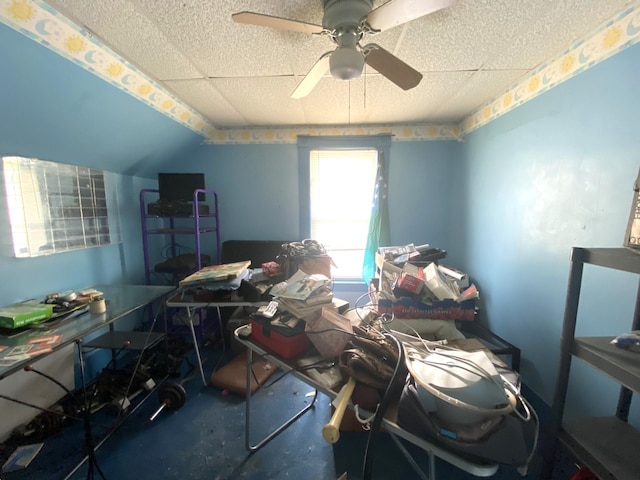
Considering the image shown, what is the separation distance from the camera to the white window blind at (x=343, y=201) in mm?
3189

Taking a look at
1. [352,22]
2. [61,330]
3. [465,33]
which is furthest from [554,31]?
[61,330]

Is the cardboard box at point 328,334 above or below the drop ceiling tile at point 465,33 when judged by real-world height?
below

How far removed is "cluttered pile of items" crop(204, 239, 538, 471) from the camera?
0.79m

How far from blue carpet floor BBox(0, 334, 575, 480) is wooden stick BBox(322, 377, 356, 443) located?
0.89m

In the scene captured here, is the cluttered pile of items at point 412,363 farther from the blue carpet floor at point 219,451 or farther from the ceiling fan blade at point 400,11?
the ceiling fan blade at point 400,11

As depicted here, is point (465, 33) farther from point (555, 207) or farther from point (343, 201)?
point (343, 201)

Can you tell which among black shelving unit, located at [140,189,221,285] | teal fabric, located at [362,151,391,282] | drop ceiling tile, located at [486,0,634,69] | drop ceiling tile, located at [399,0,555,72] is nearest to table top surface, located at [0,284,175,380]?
black shelving unit, located at [140,189,221,285]

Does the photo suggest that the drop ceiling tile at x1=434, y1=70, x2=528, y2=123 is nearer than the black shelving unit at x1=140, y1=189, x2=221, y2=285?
Yes

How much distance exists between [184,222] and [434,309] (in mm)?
3000

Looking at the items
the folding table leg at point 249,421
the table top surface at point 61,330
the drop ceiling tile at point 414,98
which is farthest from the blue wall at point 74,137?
the drop ceiling tile at point 414,98

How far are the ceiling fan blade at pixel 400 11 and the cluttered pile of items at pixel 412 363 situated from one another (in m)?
1.35

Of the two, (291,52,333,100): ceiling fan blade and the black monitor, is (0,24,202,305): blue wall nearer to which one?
the black monitor

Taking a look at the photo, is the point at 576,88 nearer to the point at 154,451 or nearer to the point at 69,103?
the point at 69,103

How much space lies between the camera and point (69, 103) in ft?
5.44
